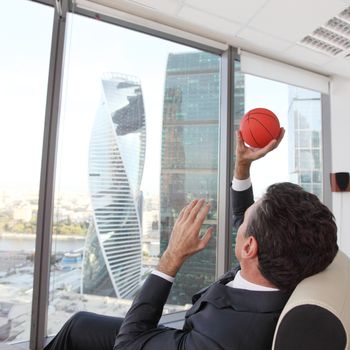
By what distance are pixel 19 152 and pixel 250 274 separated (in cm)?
172

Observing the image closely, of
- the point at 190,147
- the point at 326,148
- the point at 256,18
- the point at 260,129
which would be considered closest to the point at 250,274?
the point at 260,129

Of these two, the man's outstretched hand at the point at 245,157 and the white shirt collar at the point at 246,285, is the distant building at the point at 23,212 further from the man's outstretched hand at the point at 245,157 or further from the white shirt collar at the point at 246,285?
the white shirt collar at the point at 246,285

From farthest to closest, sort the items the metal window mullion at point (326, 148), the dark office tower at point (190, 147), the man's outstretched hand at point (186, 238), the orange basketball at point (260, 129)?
the metal window mullion at point (326, 148), the dark office tower at point (190, 147), the orange basketball at point (260, 129), the man's outstretched hand at point (186, 238)

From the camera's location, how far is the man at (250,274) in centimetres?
81

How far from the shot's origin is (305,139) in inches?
132

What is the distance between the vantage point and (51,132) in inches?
79.0

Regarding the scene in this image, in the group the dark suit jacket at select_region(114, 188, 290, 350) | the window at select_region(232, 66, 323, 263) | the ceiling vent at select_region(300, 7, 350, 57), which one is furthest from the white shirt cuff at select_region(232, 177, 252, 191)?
the ceiling vent at select_region(300, 7, 350, 57)

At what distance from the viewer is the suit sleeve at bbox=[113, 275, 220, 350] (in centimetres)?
85

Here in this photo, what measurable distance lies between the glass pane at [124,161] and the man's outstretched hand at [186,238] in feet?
4.48

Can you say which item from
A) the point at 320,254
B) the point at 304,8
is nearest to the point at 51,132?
the point at 320,254

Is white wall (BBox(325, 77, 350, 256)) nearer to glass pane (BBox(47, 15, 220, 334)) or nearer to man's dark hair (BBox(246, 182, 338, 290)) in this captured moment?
glass pane (BBox(47, 15, 220, 334))

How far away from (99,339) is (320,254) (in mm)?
967

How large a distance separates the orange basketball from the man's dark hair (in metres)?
0.59

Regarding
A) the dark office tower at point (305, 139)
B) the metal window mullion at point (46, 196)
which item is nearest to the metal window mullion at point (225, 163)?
the dark office tower at point (305, 139)
